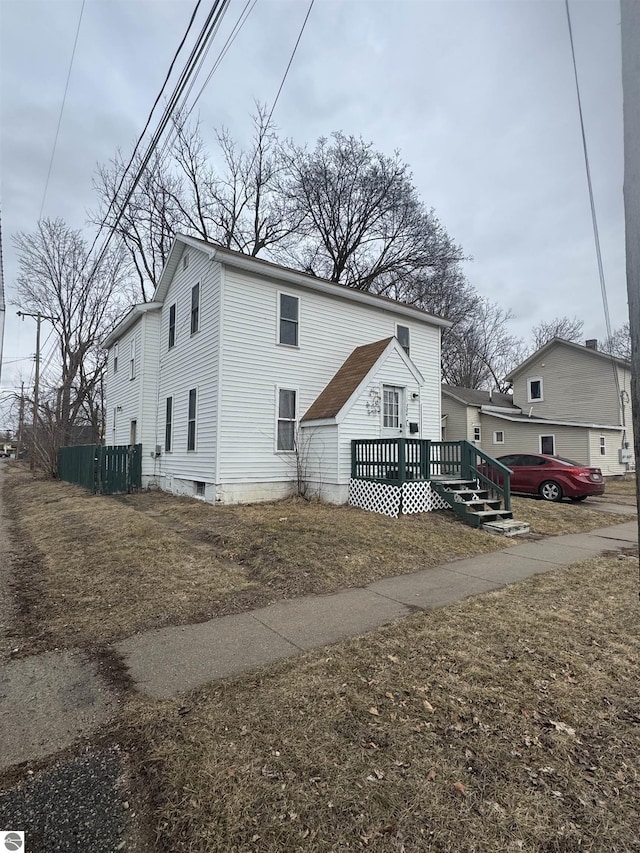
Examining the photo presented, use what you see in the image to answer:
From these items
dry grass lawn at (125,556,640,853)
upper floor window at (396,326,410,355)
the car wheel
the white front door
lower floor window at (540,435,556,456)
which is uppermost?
upper floor window at (396,326,410,355)

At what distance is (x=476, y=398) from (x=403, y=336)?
13.8 meters

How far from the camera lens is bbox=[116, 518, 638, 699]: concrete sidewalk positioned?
345 centimetres

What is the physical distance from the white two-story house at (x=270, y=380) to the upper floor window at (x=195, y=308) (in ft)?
0.18

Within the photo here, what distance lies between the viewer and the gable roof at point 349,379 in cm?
1148

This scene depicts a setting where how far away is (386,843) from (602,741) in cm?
156

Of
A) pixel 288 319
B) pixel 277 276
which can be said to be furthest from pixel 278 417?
pixel 277 276

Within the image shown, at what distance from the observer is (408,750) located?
2471mm

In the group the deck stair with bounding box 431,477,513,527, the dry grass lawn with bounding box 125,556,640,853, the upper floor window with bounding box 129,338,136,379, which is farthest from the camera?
the upper floor window with bounding box 129,338,136,379

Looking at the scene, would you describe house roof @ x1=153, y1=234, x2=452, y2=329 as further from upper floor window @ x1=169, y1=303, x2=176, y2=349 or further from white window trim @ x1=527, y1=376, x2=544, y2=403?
white window trim @ x1=527, y1=376, x2=544, y2=403

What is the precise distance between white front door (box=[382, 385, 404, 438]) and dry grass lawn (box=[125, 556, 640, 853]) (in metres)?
8.32

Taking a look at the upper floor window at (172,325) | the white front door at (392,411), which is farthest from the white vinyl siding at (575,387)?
the upper floor window at (172,325)

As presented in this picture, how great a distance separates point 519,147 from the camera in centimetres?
720

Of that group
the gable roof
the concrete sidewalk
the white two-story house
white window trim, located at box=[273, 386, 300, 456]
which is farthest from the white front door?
the concrete sidewalk

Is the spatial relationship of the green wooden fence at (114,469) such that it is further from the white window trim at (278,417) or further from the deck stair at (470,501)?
the deck stair at (470,501)
